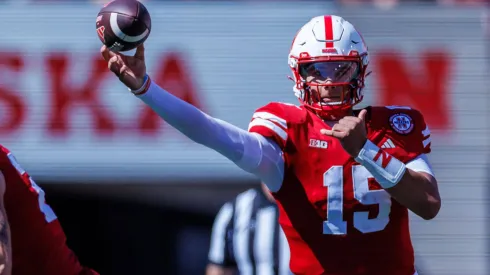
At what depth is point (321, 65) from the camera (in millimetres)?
3057

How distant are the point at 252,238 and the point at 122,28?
2375mm

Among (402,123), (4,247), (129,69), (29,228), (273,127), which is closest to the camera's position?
(129,69)

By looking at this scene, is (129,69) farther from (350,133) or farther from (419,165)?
(419,165)

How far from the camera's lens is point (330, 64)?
3.05 meters

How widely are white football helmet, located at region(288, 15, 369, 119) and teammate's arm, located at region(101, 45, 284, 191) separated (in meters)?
0.24

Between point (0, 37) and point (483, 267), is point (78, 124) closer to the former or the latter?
point (0, 37)

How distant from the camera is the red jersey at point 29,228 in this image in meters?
3.22

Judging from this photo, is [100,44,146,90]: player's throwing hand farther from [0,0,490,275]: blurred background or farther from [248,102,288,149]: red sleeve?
[0,0,490,275]: blurred background

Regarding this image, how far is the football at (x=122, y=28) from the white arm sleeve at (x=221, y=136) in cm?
18

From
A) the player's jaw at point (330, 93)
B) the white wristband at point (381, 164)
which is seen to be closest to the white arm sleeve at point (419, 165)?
the white wristband at point (381, 164)

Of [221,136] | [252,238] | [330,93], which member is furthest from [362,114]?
[252,238]

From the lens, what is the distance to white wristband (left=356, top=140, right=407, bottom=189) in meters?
2.79

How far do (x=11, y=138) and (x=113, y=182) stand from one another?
0.58 metres

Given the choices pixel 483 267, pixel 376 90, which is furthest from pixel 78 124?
pixel 483 267
